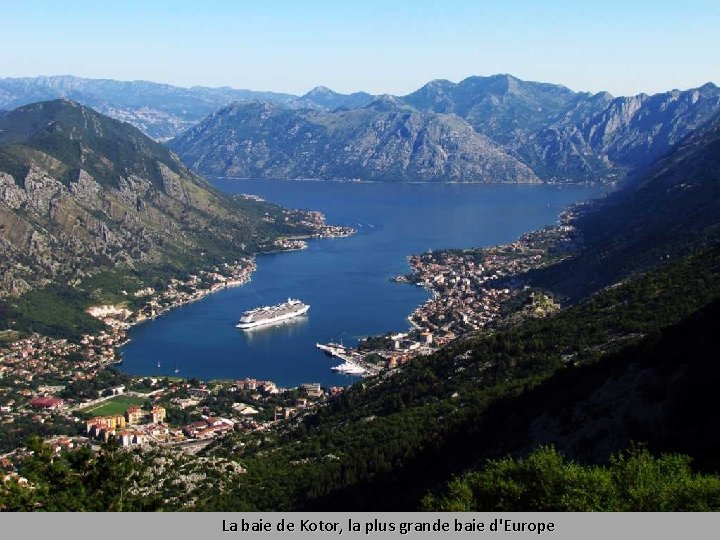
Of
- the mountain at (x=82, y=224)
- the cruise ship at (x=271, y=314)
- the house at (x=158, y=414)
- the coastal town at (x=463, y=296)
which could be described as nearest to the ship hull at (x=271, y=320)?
the cruise ship at (x=271, y=314)

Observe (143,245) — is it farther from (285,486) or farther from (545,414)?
(545,414)

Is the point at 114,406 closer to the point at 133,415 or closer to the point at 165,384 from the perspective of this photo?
the point at 133,415

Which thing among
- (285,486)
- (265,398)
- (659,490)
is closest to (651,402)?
(659,490)

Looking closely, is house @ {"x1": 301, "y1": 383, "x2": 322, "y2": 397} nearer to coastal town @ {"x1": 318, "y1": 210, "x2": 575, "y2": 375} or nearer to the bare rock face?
coastal town @ {"x1": 318, "y1": 210, "x2": 575, "y2": 375}

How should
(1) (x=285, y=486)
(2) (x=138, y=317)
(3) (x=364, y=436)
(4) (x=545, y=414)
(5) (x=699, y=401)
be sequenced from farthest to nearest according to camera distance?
(2) (x=138, y=317), (3) (x=364, y=436), (1) (x=285, y=486), (4) (x=545, y=414), (5) (x=699, y=401)

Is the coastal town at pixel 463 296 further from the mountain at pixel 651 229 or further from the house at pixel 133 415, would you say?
the house at pixel 133 415

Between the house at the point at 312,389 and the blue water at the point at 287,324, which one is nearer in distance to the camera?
the house at the point at 312,389

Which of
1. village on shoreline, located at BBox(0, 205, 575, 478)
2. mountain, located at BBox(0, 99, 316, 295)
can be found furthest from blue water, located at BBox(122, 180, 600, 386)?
mountain, located at BBox(0, 99, 316, 295)
